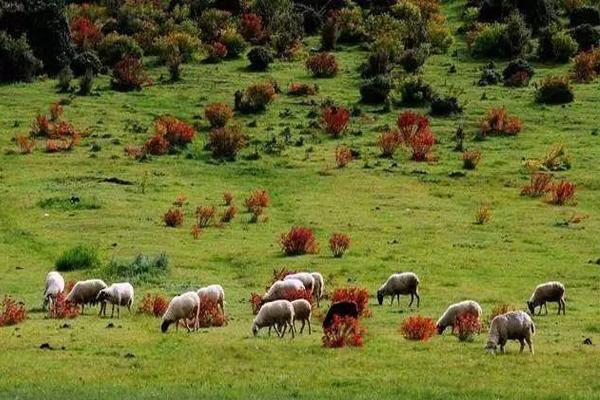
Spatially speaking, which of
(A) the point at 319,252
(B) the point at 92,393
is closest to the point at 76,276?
(A) the point at 319,252

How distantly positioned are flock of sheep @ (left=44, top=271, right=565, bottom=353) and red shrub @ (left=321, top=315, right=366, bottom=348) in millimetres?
1289

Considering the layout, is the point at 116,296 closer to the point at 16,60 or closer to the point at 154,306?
the point at 154,306

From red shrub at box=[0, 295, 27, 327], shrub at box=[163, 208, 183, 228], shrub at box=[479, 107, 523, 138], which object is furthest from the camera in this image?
shrub at box=[479, 107, 523, 138]

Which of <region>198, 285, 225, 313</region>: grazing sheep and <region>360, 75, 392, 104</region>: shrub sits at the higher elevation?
<region>360, 75, 392, 104</region>: shrub

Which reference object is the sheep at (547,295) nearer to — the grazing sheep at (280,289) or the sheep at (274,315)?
the grazing sheep at (280,289)

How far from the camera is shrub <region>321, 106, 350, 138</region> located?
6334cm

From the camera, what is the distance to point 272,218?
4812 cm

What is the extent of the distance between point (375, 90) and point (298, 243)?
30496 mm

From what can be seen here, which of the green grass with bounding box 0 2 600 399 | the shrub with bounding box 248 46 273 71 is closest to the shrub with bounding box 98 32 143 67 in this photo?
the green grass with bounding box 0 2 600 399

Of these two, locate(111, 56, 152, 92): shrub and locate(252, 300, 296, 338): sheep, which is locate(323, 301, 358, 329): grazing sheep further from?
locate(111, 56, 152, 92): shrub

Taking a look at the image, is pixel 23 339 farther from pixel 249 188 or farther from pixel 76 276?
pixel 249 188

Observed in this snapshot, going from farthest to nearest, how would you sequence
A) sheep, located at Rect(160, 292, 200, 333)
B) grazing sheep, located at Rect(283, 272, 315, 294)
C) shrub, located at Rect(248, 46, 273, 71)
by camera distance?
shrub, located at Rect(248, 46, 273, 71) → grazing sheep, located at Rect(283, 272, 315, 294) → sheep, located at Rect(160, 292, 200, 333)

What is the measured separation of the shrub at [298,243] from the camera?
41312 millimetres

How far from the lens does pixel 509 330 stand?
82.1 ft
